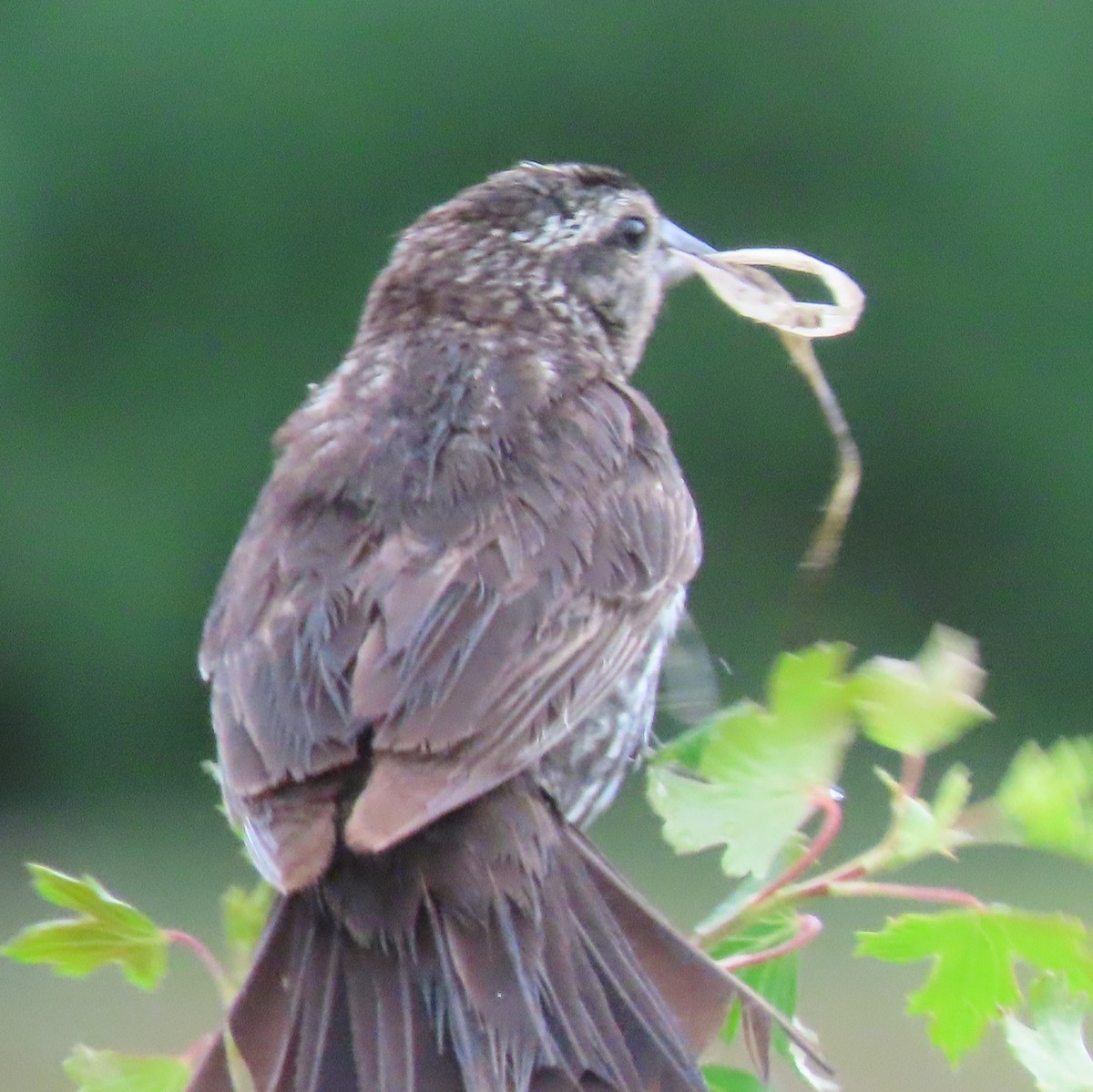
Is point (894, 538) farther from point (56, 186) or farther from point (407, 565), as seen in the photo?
point (407, 565)

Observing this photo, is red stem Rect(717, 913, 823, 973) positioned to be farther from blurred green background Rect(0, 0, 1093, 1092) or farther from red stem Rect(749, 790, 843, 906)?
blurred green background Rect(0, 0, 1093, 1092)

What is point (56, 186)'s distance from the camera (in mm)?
7359

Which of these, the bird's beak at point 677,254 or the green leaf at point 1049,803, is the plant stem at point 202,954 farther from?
A: the bird's beak at point 677,254

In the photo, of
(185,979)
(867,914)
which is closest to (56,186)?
(185,979)

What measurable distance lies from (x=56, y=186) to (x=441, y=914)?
240 inches

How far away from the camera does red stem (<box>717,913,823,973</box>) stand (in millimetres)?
1421

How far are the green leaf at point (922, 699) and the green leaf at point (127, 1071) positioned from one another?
0.53 m

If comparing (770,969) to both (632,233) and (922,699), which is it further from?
(632,233)

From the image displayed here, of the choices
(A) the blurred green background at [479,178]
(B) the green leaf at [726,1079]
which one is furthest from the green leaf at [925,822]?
(A) the blurred green background at [479,178]

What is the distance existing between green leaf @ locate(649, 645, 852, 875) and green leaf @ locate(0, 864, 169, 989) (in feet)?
1.22

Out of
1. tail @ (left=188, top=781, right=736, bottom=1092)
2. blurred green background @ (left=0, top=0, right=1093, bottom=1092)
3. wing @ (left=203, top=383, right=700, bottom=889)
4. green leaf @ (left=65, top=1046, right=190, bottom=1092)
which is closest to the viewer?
green leaf @ (left=65, top=1046, right=190, bottom=1092)

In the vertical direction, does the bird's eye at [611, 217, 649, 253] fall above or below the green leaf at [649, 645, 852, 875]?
above

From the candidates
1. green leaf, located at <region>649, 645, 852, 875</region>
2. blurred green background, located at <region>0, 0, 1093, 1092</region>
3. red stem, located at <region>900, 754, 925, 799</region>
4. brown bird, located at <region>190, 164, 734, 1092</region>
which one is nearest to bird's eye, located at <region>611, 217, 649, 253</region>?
brown bird, located at <region>190, 164, 734, 1092</region>

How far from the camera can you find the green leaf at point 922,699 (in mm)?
1353
